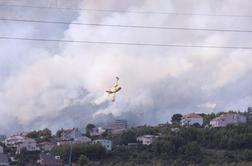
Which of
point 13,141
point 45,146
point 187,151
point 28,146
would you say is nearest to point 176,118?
point 13,141

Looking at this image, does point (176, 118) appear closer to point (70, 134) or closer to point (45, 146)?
point (70, 134)

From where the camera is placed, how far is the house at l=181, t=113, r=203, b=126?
4023 inches

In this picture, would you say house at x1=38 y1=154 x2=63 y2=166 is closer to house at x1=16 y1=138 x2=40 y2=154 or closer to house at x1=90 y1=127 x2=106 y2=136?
house at x1=16 y1=138 x2=40 y2=154

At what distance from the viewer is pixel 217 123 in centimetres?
9444

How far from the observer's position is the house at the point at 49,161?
192 feet

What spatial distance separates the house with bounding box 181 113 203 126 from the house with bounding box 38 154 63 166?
136 ft

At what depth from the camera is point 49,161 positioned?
59.2 meters

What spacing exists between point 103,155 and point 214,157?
40.6ft

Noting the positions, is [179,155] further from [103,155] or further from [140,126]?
[140,126]

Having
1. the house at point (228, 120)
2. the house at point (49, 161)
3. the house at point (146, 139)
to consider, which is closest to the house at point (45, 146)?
the house at point (49, 161)

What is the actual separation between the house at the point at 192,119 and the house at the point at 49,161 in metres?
41.4

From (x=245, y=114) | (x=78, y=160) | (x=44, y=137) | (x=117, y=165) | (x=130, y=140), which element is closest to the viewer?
(x=117, y=165)

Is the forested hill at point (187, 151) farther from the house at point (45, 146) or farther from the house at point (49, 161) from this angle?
the house at point (45, 146)

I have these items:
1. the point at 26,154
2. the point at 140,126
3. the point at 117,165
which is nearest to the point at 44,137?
the point at 140,126
